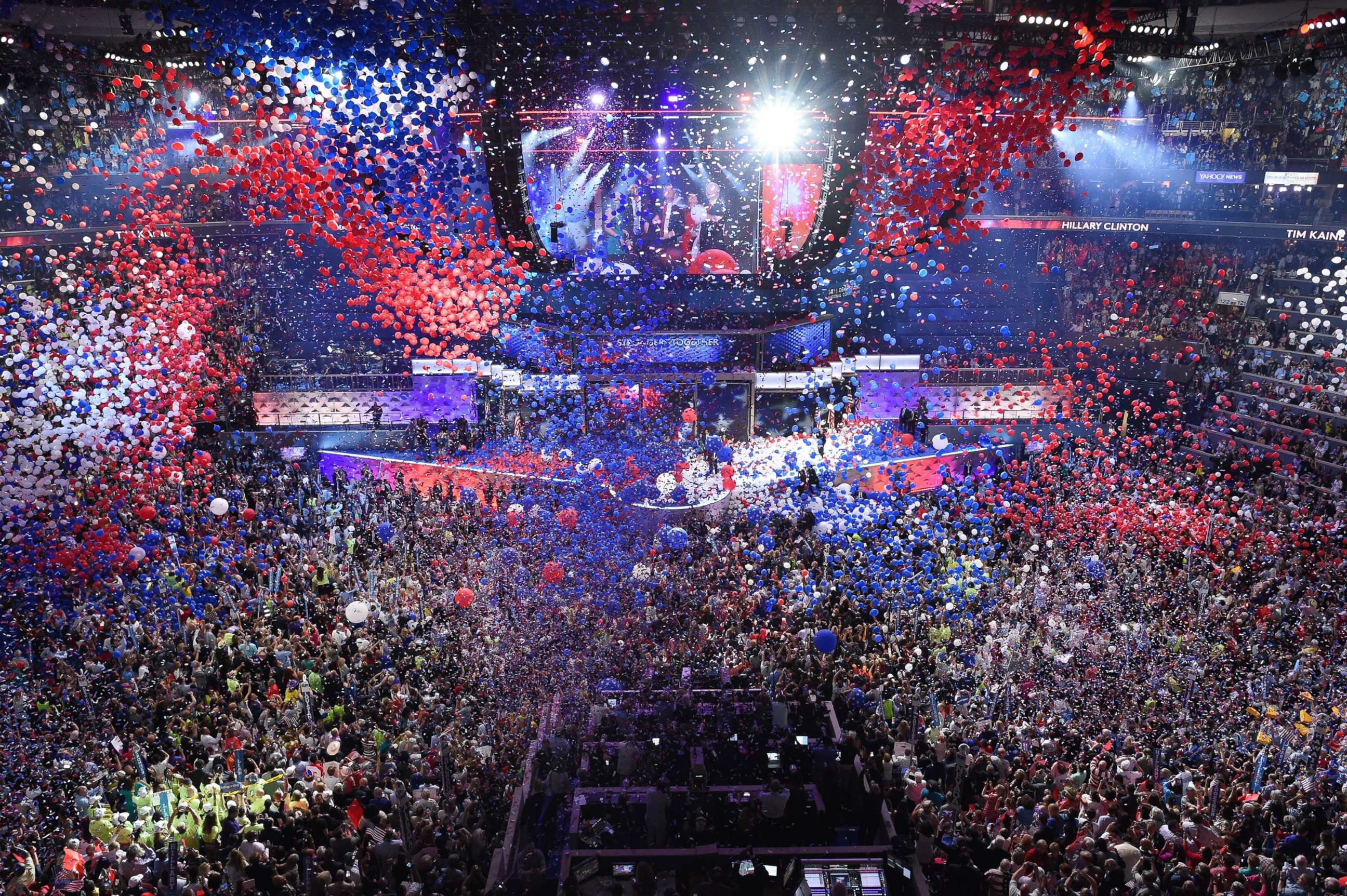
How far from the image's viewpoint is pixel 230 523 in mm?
12703

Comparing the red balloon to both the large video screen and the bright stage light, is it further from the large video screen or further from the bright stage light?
the bright stage light

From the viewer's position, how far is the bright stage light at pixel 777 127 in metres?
16.7

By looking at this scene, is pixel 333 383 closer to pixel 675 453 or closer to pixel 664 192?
pixel 675 453

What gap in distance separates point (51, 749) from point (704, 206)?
49.1ft

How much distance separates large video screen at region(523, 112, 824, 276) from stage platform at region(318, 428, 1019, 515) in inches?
175

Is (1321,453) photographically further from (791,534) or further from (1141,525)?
(791,534)

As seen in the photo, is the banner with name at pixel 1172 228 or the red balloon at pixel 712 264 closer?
the banner with name at pixel 1172 228

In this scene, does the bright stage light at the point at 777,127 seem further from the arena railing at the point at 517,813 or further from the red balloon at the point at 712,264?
the arena railing at the point at 517,813

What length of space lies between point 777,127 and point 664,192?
2688 mm

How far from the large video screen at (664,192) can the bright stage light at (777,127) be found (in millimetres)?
214

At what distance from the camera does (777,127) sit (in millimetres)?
17641

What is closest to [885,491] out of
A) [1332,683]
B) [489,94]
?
[1332,683]

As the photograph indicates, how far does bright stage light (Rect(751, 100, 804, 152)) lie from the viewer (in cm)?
1666

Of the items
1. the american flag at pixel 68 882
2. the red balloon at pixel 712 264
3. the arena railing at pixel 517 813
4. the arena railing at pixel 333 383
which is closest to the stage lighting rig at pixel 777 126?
the red balloon at pixel 712 264
